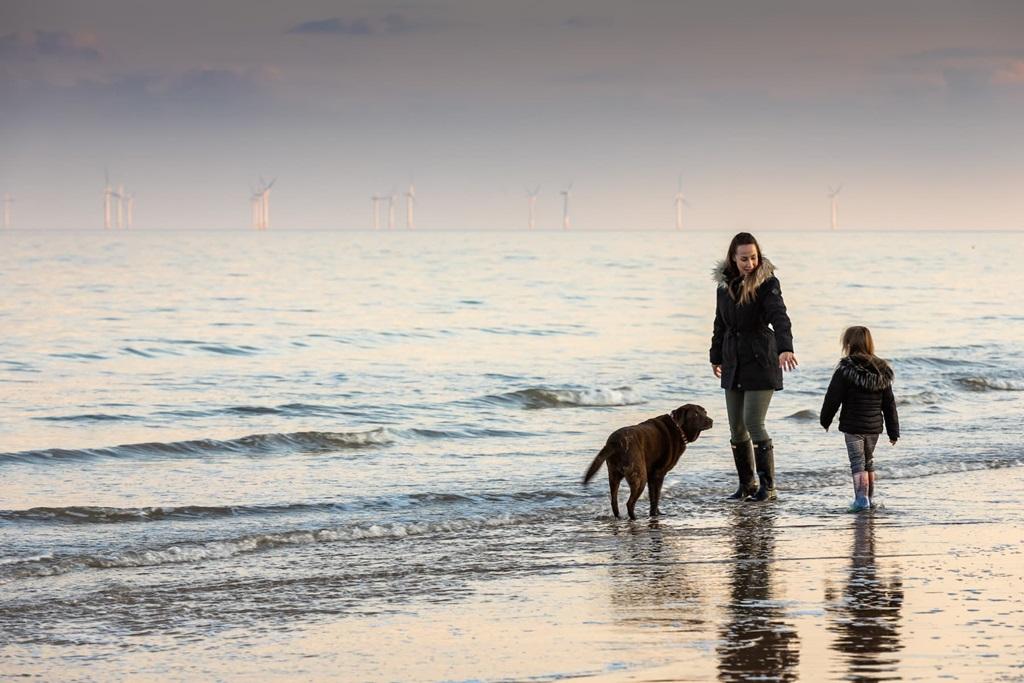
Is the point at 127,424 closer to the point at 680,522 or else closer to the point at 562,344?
the point at 680,522

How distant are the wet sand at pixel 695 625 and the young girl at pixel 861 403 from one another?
0.98 m

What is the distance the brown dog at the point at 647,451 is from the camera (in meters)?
8.70

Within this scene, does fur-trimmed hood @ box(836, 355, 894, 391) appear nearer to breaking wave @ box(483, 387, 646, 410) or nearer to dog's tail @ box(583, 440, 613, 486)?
dog's tail @ box(583, 440, 613, 486)

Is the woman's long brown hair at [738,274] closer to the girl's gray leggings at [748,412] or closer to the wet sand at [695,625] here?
the girl's gray leggings at [748,412]

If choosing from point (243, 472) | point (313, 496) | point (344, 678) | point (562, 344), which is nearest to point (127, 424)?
point (243, 472)

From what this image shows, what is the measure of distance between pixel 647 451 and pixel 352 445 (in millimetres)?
5624

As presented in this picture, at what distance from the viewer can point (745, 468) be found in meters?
9.74

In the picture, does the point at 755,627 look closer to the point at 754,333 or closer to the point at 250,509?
the point at 754,333

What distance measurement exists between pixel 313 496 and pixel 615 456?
2.93 m

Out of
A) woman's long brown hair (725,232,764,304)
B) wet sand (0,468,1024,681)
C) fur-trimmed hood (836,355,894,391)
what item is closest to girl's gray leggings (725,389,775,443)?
fur-trimmed hood (836,355,894,391)

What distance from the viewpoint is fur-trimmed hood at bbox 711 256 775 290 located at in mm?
9070

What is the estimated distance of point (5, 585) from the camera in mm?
7289

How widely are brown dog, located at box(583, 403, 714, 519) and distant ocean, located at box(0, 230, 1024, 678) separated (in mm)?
333

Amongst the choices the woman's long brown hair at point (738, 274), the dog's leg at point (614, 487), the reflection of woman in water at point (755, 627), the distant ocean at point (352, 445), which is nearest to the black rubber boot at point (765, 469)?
the distant ocean at point (352, 445)
